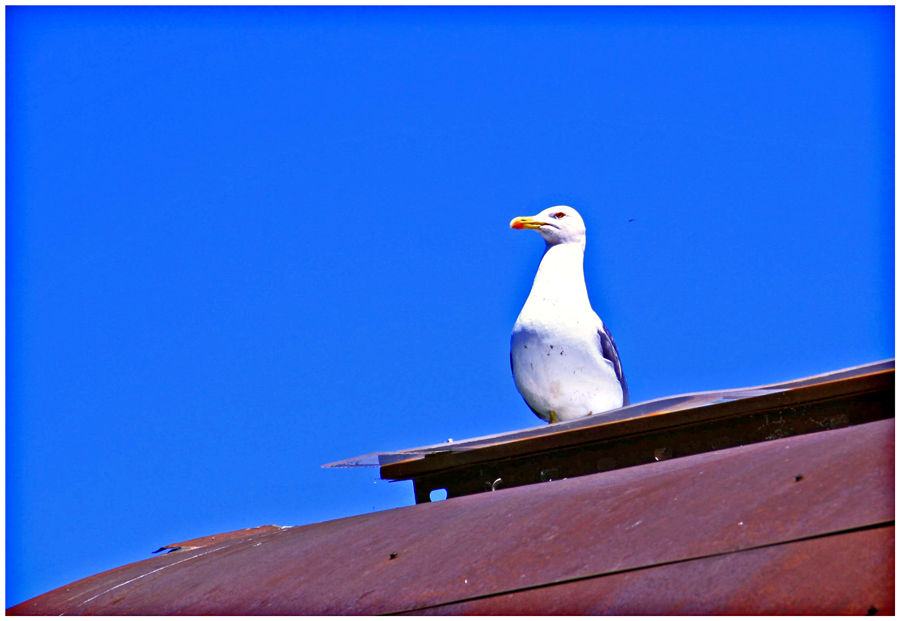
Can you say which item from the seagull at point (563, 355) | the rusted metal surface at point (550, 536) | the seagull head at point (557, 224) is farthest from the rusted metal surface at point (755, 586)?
the seagull head at point (557, 224)

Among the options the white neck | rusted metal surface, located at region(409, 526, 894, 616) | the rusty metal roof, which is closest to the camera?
rusted metal surface, located at region(409, 526, 894, 616)

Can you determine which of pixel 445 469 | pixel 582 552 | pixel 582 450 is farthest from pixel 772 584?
pixel 445 469

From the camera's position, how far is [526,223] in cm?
962

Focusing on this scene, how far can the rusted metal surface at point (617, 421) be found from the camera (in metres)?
6.16

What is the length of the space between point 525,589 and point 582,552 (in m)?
0.32

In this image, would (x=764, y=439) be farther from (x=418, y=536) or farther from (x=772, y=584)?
(x=772, y=584)

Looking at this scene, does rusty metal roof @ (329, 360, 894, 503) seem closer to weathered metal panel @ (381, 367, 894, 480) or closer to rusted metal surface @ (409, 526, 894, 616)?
weathered metal panel @ (381, 367, 894, 480)

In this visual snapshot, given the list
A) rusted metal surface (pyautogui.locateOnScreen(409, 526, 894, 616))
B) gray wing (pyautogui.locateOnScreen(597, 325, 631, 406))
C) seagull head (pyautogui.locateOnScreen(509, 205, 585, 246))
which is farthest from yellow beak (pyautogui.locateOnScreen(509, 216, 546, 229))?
rusted metal surface (pyautogui.locateOnScreen(409, 526, 894, 616))

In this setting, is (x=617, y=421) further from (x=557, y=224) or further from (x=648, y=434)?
(x=557, y=224)

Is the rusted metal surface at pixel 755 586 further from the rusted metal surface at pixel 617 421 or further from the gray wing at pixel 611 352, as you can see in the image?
the gray wing at pixel 611 352

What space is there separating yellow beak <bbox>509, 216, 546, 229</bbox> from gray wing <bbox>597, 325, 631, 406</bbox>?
4.09 ft

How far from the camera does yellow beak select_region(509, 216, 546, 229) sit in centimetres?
959

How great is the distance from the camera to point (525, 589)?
4512mm

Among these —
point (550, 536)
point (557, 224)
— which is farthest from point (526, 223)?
point (550, 536)
